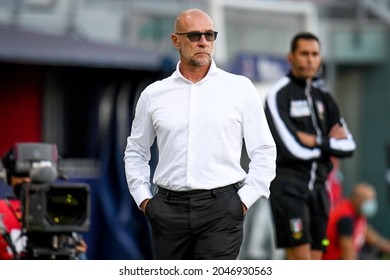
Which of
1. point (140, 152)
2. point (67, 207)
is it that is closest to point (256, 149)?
point (140, 152)

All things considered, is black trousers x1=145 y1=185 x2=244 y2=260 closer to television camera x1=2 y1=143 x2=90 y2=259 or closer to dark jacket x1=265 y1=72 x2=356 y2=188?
television camera x1=2 y1=143 x2=90 y2=259

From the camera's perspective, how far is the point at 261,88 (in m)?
16.7

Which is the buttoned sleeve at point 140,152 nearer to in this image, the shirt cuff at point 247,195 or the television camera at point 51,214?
the shirt cuff at point 247,195

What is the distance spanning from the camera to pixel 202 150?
7.85 meters

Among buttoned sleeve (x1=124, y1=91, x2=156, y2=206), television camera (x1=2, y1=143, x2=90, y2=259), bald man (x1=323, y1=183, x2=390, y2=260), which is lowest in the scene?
bald man (x1=323, y1=183, x2=390, y2=260)

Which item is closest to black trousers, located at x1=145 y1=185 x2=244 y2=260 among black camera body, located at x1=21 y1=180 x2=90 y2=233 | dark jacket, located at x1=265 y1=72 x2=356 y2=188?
black camera body, located at x1=21 y1=180 x2=90 y2=233

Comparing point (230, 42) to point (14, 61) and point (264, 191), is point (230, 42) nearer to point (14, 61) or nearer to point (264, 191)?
point (14, 61)

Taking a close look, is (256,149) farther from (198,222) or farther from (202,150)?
(198,222)

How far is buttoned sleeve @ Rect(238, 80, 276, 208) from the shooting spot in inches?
312

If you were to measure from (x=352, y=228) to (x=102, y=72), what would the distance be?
3.49 m

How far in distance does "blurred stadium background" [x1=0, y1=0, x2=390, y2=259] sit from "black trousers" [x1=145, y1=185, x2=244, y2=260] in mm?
5918

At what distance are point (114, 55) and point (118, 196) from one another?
138 cm

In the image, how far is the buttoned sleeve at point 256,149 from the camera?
26.0 ft
